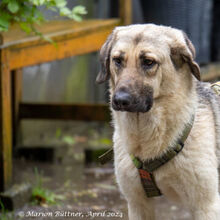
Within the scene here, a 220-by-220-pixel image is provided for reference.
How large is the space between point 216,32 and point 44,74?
337 cm

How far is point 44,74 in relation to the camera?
6.97 meters

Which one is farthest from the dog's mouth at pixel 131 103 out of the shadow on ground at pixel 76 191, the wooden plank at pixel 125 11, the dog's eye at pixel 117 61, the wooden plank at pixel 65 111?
the wooden plank at pixel 125 11

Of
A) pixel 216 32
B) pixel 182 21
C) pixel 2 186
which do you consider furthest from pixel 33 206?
pixel 216 32

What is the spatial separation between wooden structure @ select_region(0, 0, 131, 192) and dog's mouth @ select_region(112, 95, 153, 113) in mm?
1702

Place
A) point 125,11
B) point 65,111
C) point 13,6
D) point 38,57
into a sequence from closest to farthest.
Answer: point 13,6 → point 38,57 → point 125,11 → point 65,111

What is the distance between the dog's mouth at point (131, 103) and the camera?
8.65ft

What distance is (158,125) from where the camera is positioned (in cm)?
292

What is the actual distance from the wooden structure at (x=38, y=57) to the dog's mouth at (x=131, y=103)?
1.70 m

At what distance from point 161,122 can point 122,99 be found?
414 millimetres

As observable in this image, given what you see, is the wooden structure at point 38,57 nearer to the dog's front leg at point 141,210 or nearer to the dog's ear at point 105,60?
the dog's ear at point 105,60

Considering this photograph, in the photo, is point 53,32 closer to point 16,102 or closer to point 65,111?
point 65,111

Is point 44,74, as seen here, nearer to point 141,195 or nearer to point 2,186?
point 2,186

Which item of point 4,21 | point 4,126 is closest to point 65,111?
point 4,126

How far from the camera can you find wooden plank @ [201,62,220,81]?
6889mm
